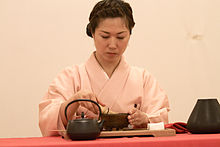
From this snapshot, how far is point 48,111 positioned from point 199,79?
162 cm

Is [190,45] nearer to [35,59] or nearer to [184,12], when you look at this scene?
[184,12]

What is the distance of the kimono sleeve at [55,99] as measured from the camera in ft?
5.16

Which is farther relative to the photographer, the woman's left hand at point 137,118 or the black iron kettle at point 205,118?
the woman's left hand at point 137,118

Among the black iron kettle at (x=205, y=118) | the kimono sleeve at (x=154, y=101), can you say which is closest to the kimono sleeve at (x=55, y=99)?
Answer: the kimono sleeve at (x=154, y=101)

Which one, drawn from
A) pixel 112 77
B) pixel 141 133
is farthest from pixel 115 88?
pixel 141 133

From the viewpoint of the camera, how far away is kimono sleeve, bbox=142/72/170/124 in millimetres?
1782

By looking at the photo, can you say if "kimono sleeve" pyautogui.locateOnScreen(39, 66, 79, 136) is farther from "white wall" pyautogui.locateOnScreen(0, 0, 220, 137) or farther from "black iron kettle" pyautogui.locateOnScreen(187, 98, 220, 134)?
"white wall" pyautogui.locateOnScreen(0, 0, 220, 137)

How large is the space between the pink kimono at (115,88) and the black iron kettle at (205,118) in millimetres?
357

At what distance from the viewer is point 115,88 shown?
1.88 m

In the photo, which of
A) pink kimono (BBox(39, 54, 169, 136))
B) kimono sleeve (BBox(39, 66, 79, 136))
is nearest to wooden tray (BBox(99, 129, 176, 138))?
kimono sleeve (BBox(39, 66, 79, 136))

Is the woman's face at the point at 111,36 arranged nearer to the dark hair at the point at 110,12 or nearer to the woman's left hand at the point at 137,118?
the dark hair at the point at 110,12

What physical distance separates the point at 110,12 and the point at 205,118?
0.76m

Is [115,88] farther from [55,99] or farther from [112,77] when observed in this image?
[55,99]

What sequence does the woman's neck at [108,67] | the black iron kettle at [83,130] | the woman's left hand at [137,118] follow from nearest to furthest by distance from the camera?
1. the black iron kettle at [83,130]
2. the woman's left hand at [137,118]
3. the woman's neck at [108,67]
